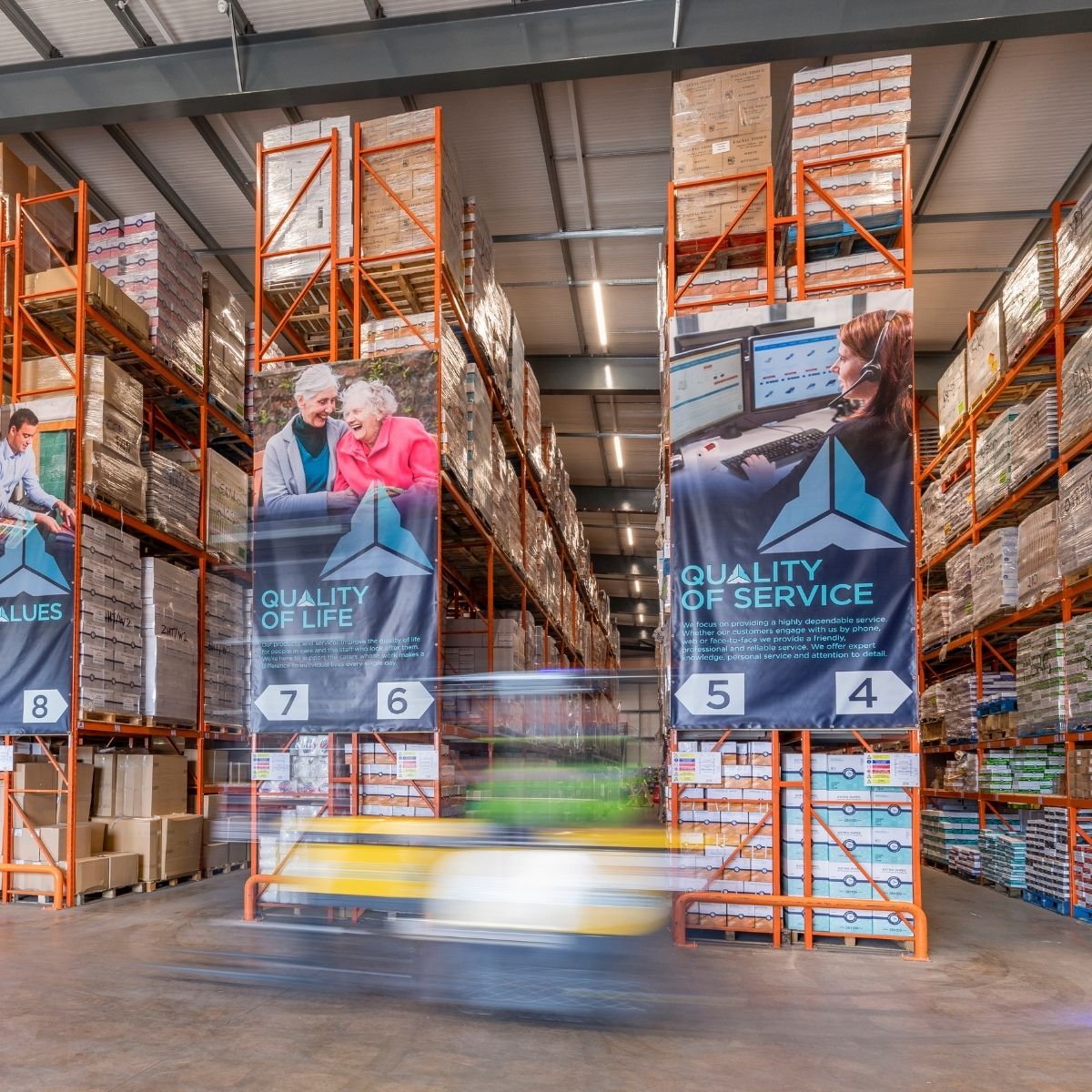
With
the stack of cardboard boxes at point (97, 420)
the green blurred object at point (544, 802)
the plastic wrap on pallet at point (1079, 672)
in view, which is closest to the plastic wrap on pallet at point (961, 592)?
the plastic wrap on pallet at point (1079, 672)

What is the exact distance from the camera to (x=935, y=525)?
1450 cm

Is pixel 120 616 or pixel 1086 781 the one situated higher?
pixel 120 616

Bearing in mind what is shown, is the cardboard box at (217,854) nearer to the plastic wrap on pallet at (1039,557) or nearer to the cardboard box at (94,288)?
the cardboard box at (94,288)

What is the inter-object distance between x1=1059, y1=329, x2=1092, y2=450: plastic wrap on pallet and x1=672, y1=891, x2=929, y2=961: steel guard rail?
478cm

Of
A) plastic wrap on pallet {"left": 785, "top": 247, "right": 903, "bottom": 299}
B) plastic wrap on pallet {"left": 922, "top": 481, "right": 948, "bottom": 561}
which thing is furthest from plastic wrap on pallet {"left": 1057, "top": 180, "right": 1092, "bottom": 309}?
plastic wrap on pallet {"left": 922, "top": 481, "right": 948, "bottom": 561}

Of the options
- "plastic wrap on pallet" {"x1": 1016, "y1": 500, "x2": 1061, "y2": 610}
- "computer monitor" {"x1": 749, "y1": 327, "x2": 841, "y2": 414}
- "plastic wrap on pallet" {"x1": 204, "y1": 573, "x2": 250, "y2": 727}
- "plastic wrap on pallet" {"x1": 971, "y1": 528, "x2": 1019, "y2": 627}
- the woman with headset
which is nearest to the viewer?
the woman with headset

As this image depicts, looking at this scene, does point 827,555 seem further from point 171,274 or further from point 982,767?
point 171,274

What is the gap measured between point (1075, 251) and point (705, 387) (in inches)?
175

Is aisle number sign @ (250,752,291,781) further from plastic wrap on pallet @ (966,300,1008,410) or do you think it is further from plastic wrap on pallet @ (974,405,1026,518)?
plastic wrap on pallet @ (966,300,1008,410)

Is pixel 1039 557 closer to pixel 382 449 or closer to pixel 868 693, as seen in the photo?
pixel 868 693

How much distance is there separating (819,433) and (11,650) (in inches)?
309

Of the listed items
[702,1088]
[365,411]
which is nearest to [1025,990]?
[702,1088]

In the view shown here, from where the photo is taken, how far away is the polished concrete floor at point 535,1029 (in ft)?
14.8

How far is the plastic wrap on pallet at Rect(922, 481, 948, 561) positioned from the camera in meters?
14.2
